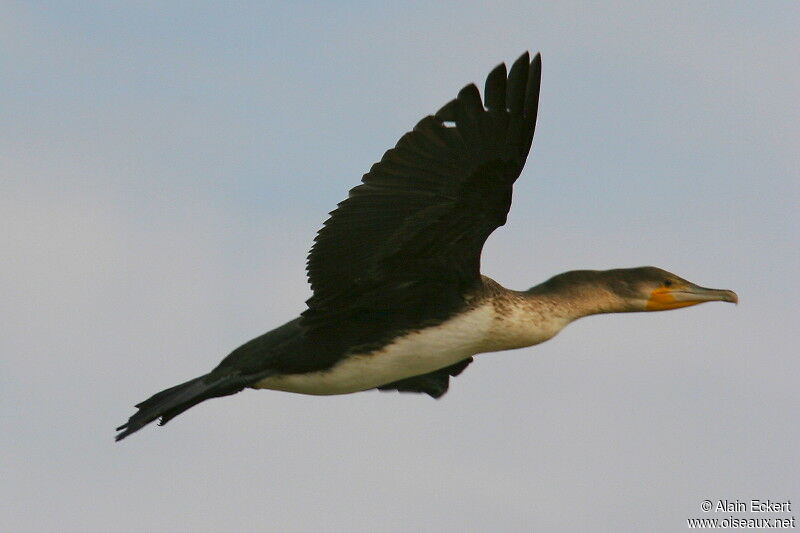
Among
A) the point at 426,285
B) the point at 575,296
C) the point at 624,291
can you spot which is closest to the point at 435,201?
the point at 426,285

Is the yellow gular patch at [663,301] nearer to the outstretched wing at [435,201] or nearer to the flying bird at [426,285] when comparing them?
the flying bird at [426,285]

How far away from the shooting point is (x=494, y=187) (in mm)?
8875

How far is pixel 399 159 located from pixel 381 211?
393 millimetres

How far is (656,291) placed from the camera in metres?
10.2

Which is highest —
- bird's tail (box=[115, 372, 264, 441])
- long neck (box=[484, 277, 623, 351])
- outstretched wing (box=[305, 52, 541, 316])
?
outstretched wing (box=[305, 52, 541, 316])

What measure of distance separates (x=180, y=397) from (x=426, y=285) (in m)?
1.62

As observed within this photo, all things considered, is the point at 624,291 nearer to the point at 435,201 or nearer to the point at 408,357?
the point at 408,357

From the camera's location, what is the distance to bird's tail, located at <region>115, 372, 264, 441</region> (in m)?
9.52

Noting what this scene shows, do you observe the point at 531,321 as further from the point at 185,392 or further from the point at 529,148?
the point at 185,392

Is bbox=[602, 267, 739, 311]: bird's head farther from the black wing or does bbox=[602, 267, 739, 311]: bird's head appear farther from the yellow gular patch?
→ the black wing

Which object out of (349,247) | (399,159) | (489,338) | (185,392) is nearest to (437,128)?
(399,159)

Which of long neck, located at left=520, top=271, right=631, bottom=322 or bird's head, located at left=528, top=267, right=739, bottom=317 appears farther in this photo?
bird's head, located at left=528, top=267, right=739, bottom=317

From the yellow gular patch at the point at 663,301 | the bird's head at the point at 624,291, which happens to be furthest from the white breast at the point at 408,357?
the yellow gular patch at the point at 663,301

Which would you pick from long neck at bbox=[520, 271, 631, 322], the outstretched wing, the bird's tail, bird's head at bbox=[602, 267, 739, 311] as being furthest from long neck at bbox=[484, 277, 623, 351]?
the bird's tail
